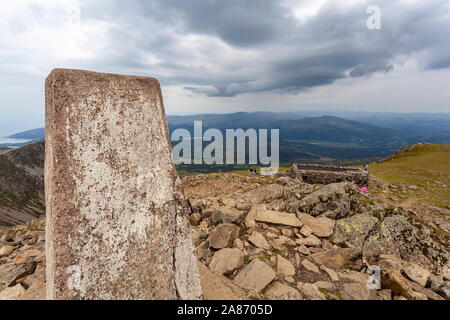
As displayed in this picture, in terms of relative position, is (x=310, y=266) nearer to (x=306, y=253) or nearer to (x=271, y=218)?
(x=306, y=253)

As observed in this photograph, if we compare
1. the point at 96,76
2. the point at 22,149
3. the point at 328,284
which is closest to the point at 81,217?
the point at 96,76

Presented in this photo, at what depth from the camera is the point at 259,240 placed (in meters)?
7.00

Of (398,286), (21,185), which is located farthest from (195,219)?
(21,185)

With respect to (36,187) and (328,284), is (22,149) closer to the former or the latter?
(36,187)

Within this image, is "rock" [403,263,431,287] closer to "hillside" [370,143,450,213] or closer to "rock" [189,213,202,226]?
"rock" [189,213,202,226]

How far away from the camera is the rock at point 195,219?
9.06 metres

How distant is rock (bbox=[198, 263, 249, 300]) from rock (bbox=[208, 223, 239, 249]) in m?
1.30

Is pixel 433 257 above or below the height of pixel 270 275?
below

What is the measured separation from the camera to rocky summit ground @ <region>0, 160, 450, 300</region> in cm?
533
